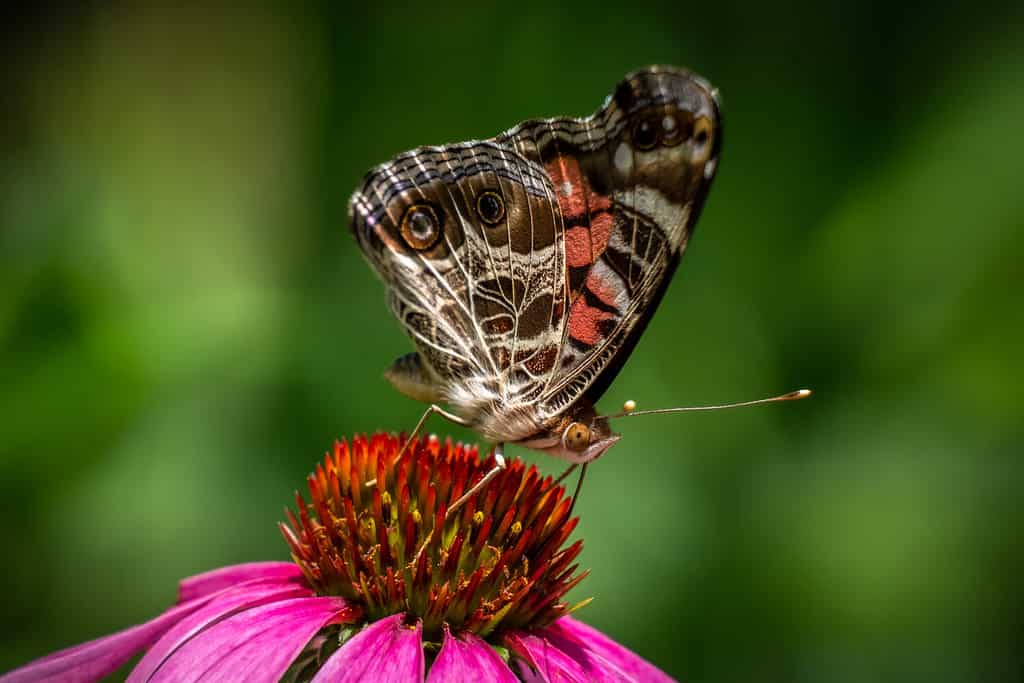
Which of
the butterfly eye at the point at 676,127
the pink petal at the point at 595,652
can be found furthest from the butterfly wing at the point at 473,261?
the pink petal at the point at 595,652

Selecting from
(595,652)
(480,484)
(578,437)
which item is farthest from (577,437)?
(595,652)

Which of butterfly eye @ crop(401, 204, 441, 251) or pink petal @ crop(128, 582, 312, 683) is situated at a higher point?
butterfly eye @ crop(401, 204, 441, 251)

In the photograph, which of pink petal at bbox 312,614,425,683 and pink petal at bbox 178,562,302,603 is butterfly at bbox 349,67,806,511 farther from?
pink petal at bbox 178,562,302,603

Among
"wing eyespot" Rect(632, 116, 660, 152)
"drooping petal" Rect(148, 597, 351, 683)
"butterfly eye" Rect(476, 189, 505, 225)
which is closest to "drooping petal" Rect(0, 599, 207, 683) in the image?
"drooping petal" Rect(148, 597, 351, 683)

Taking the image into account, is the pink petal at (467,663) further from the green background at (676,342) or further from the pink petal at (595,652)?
the green background at (676,342)

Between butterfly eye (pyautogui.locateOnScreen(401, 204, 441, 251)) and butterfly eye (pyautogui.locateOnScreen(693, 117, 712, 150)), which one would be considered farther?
butterfly eye (pyautogui.locateOnScreen(401, 204, 441, 251))

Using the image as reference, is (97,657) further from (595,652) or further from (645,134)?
(645,134)

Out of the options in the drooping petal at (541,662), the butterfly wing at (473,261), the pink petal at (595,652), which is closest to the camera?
the drooping petal at (541,662)
